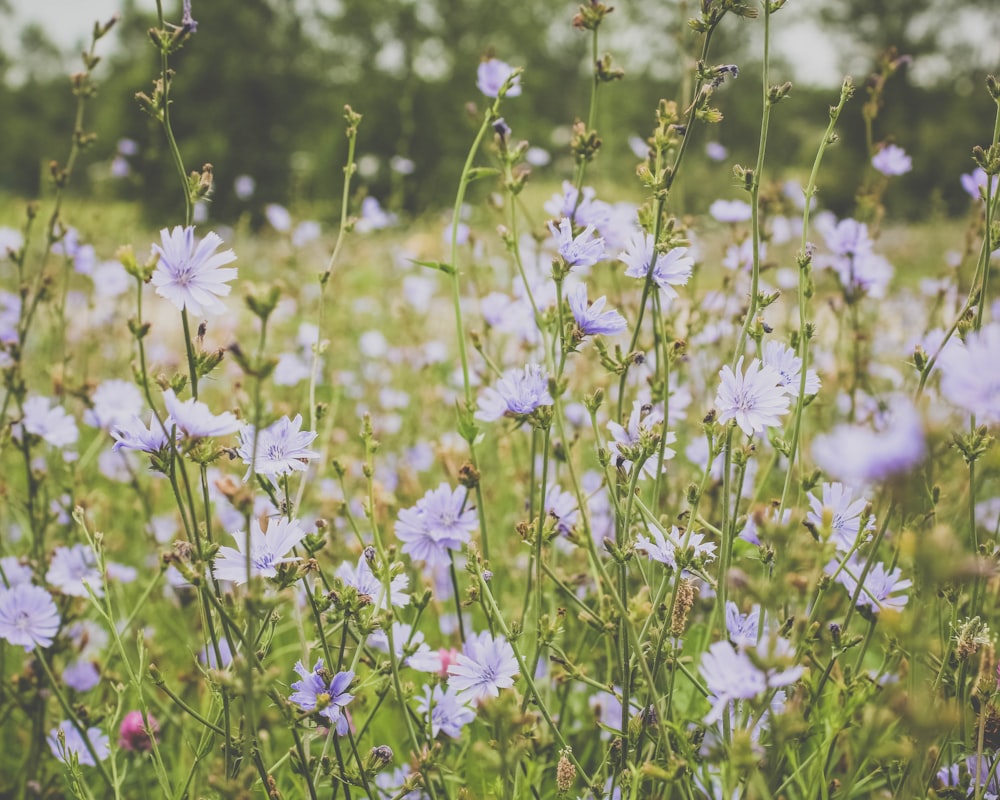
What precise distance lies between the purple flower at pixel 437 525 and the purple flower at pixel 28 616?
715 millimetres

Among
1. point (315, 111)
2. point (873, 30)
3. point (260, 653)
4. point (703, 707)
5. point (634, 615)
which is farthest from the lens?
point (873, 30)

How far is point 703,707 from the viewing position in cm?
168

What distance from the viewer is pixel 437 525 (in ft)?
4.68

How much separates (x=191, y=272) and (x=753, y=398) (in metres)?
0.85

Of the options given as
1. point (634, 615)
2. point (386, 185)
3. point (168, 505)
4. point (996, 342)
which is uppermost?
point (386, 185)

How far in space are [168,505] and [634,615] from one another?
264 cm

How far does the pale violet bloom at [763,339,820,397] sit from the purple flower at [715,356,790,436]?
109mm

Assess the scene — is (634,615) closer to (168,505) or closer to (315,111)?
(168,505)

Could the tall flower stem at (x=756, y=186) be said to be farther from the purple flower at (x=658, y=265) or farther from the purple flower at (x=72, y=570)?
the purple flower at (x=72, y=570)

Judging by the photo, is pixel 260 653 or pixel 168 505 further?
pixel 168 505

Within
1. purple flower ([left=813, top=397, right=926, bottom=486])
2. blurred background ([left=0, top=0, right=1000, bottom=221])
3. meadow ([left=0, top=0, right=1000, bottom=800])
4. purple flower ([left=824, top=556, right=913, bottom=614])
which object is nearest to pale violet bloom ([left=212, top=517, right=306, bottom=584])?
meadow ([left=0, top=0, right=1000, bottom=800])

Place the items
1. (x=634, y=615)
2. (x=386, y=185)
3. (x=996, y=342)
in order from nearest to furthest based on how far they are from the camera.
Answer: (x=996, y=342) < (x=634, y=615) < (x=386, y=185)

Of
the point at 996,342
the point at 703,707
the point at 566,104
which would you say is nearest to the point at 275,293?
the point at 996,342

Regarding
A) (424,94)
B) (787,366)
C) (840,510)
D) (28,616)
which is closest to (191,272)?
(28,616)
